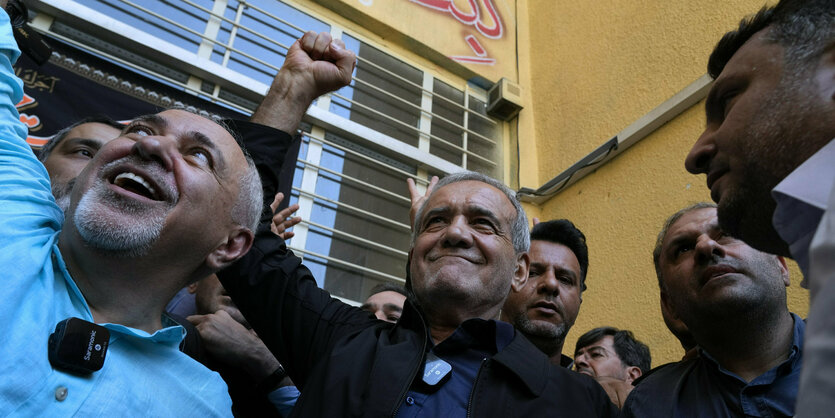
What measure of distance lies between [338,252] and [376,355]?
7.79 ft

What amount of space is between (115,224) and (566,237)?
1766 mm

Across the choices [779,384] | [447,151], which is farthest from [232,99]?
[779,384]

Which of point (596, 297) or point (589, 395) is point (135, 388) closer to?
point (589, 395)

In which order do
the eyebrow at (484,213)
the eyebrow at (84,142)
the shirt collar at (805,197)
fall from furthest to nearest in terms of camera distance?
the eyebrow at (84,142)
the eyebrow at (484,213)
the shirt collar at (805,197)

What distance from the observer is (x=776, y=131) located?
2.63ft

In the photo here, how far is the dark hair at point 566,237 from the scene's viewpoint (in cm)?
232

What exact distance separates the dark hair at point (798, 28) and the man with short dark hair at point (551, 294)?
1234mm

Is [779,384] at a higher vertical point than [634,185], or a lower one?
lower

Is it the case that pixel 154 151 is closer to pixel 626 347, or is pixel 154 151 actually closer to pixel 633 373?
pixel 633 373

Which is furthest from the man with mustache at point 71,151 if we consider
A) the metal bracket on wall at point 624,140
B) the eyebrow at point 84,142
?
the metal bracket on wall at point 624,140

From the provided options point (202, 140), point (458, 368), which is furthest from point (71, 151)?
point (458, 368)

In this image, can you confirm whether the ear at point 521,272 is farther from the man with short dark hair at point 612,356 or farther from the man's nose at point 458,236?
the man with short dark hair at point 612,356

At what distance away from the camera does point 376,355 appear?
1.31m

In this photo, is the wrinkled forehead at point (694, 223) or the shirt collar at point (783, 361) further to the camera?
the wrinkled forehead at point (694, 223)
